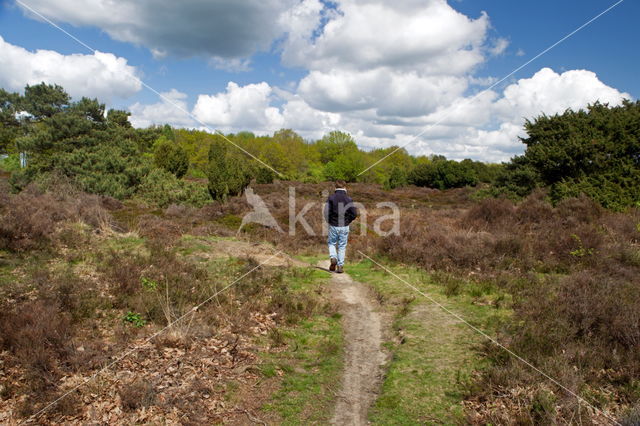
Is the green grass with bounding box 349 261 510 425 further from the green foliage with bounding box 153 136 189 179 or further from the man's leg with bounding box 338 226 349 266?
the green foliage with bounding box 153 136 189 179

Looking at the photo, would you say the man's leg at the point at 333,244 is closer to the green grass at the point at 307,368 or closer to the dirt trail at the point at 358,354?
Answer: the dirt trail at the point at 358,354

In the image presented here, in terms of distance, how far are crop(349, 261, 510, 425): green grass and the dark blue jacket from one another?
1.90 metres

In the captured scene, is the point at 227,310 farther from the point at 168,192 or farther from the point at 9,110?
the point at 9,110

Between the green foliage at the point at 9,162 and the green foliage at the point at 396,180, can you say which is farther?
the green foliage at the point at 396,180

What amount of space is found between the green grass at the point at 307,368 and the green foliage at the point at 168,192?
19462 mm

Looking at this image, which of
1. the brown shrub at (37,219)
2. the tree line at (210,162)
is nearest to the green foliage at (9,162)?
the tree line at (210,162)

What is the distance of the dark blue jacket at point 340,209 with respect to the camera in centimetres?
1016

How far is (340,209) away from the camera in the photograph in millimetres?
10180

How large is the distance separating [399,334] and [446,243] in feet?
19.6

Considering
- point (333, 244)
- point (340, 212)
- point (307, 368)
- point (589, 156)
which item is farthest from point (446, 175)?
point (307, 368)

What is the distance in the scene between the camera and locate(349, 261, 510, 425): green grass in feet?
16.2

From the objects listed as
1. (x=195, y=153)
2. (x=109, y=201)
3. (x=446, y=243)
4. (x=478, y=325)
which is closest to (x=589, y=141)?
(x=446, y=243)

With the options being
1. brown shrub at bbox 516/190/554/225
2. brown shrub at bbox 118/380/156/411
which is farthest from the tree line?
brown shrub at bbox 118/380/156/411

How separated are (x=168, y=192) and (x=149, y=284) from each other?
1853 centimetres
